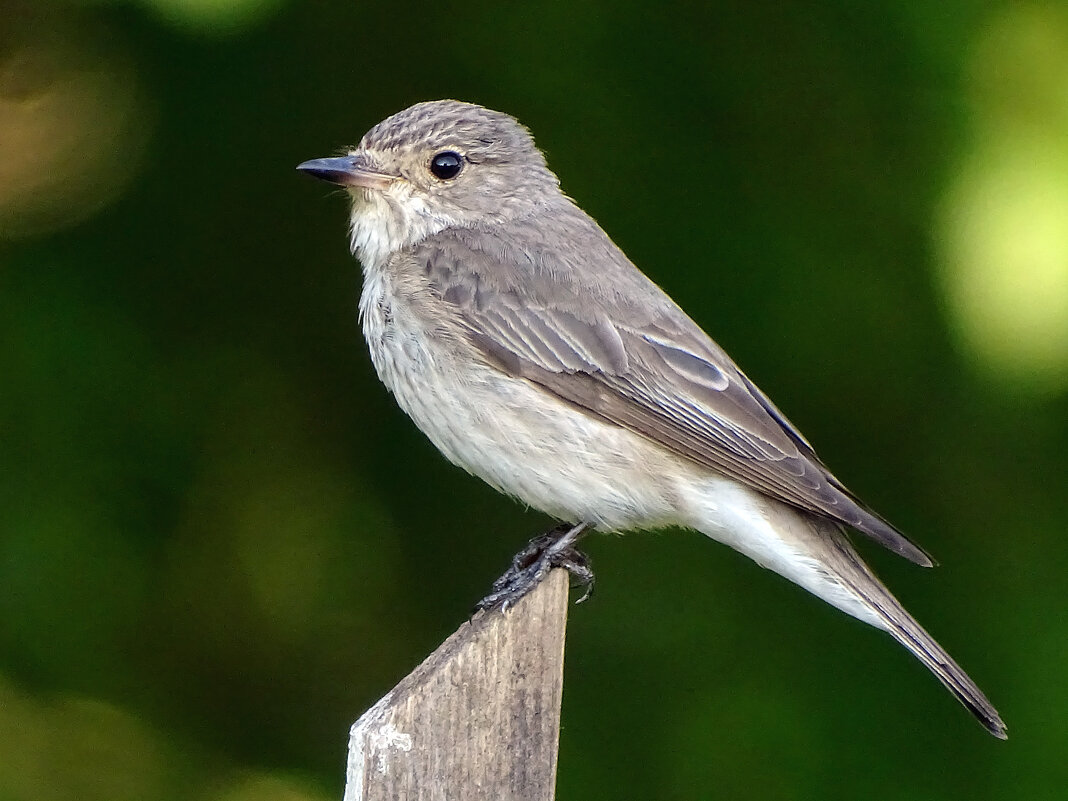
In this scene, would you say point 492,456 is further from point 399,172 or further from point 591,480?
point 399,172

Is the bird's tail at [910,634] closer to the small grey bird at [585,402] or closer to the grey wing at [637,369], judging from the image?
the small grey bird at [585,402]

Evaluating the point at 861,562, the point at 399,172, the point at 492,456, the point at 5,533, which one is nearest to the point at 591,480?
the point at 492,456

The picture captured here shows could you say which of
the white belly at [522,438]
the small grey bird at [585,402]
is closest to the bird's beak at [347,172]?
the small grey bird at [585,402]

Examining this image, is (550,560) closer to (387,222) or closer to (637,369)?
(637,369)

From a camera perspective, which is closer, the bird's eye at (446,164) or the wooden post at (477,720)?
the wooden post at (477,720)

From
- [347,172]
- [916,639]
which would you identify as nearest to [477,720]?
[916,639]

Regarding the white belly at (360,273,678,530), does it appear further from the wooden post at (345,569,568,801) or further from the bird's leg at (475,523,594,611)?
the wooden post at (345,569,568,801)
